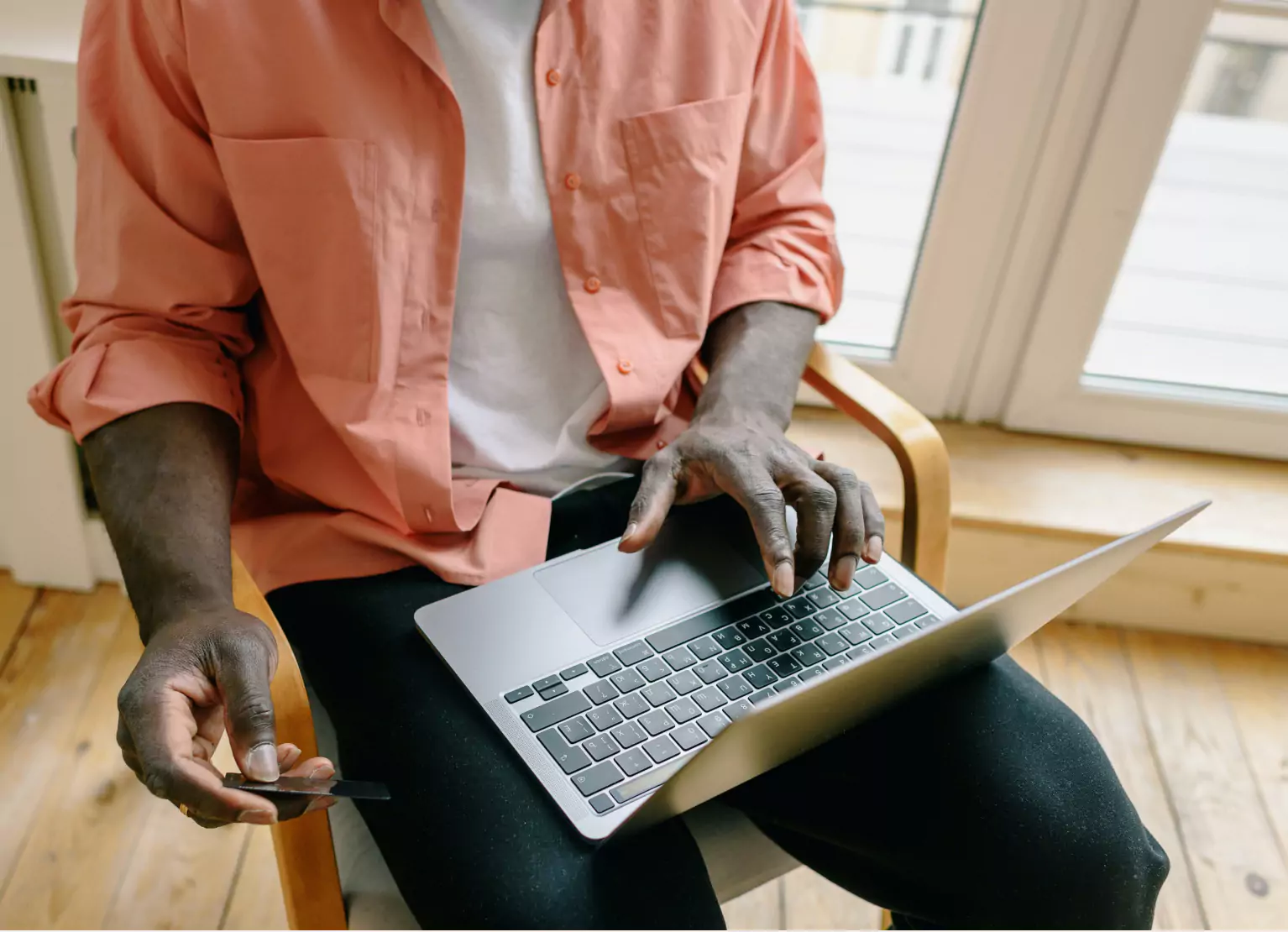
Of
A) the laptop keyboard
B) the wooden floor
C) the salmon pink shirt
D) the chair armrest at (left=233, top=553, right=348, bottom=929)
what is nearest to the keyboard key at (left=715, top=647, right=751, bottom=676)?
the laptop keyboard

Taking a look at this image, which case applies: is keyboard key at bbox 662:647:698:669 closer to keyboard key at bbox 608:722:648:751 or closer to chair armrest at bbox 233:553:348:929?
keyboard key at bbox 608:722:648:751

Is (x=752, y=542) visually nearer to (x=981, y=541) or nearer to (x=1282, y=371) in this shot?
(x=981, y=541)

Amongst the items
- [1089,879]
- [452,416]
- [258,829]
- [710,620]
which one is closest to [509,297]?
[452,416]

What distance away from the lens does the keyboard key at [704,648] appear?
889 millimetres

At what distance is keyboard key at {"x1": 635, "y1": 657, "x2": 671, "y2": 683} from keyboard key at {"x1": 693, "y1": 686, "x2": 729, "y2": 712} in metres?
0.03

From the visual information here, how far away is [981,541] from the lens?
175 cm

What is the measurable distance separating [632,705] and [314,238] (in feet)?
1.56

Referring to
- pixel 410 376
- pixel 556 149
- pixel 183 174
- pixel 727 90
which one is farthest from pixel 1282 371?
pixel 183 174

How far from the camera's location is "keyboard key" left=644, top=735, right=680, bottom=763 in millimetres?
819

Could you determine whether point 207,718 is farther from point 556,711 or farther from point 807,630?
point 807,630

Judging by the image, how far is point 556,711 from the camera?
2.73 feet

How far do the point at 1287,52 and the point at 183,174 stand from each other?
1494 mm

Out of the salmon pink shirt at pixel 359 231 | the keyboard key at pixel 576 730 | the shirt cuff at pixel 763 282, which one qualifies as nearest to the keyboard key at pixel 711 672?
the keyboard key at pixel 576 730

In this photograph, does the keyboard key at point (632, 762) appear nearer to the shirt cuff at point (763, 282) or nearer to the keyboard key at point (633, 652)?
the keyboard key at point (633, 652)
